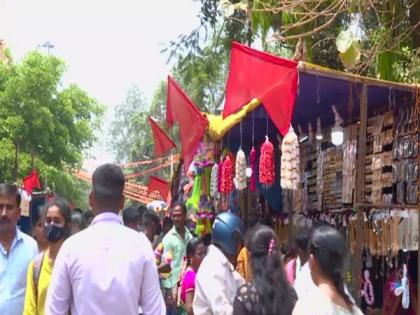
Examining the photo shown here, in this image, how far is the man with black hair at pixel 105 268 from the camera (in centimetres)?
345

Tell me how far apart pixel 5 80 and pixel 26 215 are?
33.3 feet

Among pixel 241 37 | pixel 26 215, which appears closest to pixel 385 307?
pixel 241 37

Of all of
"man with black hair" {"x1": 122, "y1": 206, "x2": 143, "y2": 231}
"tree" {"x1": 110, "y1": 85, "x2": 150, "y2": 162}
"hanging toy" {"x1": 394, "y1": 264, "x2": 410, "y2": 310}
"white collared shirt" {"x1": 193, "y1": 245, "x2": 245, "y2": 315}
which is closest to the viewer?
"white collared shirt" {"x1": 193, "y1": 245, "x2": 245, "y2": 315}

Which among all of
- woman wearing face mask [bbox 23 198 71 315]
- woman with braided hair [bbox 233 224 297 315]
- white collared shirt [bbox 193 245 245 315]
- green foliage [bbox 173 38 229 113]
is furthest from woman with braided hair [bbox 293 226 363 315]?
green foliage [bbox 173 38 229 113]

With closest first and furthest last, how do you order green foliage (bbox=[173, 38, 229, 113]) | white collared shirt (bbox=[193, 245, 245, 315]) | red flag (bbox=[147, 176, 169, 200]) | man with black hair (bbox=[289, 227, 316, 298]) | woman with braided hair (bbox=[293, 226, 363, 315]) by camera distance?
woman with braided hair (bbox=[293, 226, 363, 315]), white collared shirt (bbox=[193, 245, 245, 315]), man with black hair (bbox=[289, 227, 316, 298]), green foliage (bbox=[173, 38, 229, 113]), red flag (bbox=[147, 176, 169, 200])

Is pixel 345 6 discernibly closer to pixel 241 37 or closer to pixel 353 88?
pixel 353 88

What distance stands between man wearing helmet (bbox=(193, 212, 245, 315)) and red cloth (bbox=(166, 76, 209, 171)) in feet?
12.0

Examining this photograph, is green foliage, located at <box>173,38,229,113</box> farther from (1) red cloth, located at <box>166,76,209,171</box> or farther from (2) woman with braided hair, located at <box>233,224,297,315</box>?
(2) woman with braided hair, located at <box>233,224,297,315</box>

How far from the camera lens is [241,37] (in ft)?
43.3

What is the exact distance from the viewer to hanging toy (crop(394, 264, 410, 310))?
7.04m

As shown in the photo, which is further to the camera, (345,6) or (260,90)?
(345,6)

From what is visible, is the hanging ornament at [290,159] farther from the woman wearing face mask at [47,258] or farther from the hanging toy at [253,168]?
the woman wearing face mask at [47,258]

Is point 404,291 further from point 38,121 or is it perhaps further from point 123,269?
point 38,121

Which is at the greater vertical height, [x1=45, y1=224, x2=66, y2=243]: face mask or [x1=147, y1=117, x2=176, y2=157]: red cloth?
[x1=147, y1=117, x2=176, y2=157]: red cloth
